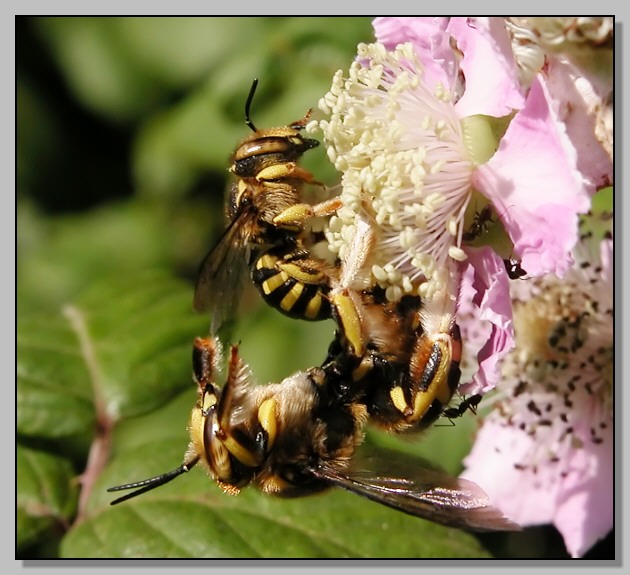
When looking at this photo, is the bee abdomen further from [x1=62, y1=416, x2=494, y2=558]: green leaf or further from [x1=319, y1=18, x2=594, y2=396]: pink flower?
[x1=62, y1=416, x2=494, y2=558]: green leaf

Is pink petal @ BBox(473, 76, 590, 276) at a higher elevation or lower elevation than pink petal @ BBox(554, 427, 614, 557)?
higher

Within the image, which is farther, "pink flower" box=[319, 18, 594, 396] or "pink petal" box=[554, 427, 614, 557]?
"pink petal" box=[554, 427, 614, 557]

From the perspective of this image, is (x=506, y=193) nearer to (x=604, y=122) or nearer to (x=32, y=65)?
(x=604, y=122)

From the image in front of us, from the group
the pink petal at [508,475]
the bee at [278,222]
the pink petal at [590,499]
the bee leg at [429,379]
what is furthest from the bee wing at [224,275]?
the pink petal at [590,499]

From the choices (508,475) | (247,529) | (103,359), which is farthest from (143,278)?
(508,475)

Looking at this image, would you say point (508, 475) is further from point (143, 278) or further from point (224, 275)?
point (143, 278)

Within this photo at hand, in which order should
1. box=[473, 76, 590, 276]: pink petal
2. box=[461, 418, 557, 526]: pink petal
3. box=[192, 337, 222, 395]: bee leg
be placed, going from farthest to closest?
Result: box=[461, 418, 557, 526]: pink petal, box=[192, 337, 222, 395]: bee leg, box=[473, 76, 590, 276]: pink petal

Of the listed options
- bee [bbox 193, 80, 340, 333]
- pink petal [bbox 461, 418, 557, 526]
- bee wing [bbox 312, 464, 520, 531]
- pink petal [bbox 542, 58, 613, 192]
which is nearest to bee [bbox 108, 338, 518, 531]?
bee wing [bbox 312, 464, 520, 531]

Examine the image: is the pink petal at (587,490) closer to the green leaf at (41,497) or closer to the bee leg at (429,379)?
the bee leg at (429,379)
